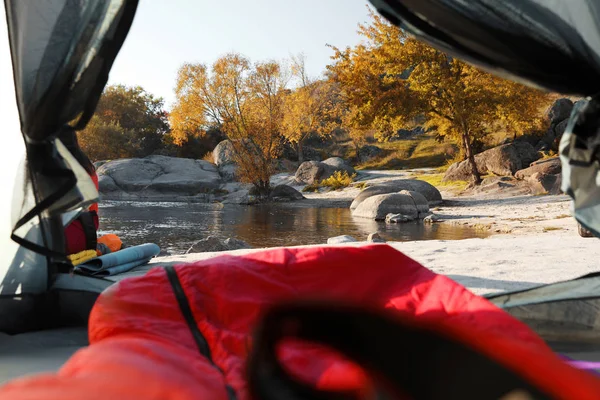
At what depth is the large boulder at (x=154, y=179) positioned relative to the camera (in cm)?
1655

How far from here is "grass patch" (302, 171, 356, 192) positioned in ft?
54.3

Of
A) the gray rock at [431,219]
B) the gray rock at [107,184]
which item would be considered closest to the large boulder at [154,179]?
the gray rock at [107,184]

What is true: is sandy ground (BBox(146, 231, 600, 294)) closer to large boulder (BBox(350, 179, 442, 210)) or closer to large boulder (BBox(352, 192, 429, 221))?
large boulder (BBox(352, 192, 429, 221))

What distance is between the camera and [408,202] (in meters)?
10.3

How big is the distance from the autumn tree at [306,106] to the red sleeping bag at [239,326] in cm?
1781

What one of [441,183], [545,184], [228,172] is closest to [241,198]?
[228,172]

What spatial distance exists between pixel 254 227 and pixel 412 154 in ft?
48.0

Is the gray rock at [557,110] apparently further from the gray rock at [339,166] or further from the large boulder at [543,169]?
the gray rock at [339,166]

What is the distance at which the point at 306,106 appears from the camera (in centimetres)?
2114

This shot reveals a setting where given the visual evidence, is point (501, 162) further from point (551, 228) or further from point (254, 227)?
point (254, 227)

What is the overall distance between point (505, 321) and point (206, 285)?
2.99 ft

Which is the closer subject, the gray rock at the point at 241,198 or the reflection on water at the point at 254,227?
the reflection on water at the point at 254,227

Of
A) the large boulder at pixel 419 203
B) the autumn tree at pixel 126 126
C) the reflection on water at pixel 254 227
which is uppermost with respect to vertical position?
the autumn tree at pixel 126 126

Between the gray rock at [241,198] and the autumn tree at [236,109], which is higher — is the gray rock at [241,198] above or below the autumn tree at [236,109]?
below
